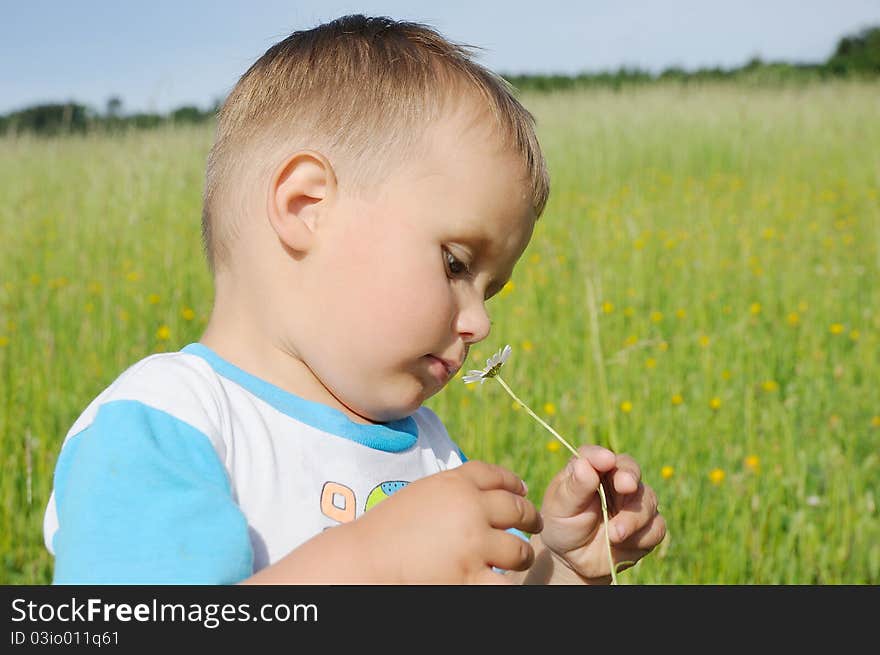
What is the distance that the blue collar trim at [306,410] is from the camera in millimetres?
966

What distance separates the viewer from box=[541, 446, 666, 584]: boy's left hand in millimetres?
1047

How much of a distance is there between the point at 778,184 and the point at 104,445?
632 cm

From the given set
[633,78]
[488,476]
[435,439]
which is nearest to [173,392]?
[488,476]

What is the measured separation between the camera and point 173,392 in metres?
0.86

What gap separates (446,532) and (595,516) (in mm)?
399

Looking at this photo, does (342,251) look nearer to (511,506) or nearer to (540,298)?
(511,506)

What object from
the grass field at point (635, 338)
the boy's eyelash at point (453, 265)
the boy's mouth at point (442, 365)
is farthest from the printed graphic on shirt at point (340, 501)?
the grass field at point (635, 338)

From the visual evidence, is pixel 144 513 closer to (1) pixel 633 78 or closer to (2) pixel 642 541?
(2) pixel 642 541

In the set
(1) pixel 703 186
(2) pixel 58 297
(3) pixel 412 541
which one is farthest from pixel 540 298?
(1) pixel 703 186

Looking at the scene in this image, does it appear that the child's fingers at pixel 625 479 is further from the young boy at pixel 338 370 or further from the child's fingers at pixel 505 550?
the child's fingers at pixel 505 550

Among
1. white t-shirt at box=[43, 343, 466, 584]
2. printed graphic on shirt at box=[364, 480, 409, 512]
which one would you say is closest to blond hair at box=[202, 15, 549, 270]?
white t-shirt at box=[43, 343, 466, 584]

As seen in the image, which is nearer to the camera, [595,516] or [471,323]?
[471,323]

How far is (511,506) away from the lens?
0.84 meters
